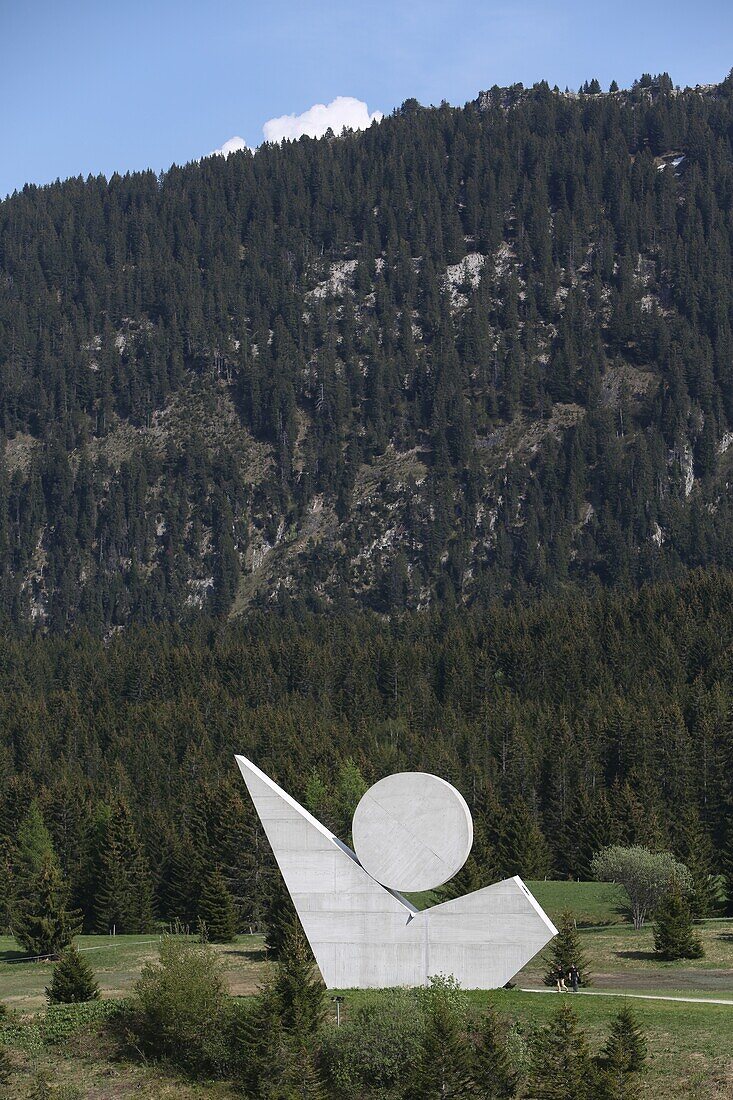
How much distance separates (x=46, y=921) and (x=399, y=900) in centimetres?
3028

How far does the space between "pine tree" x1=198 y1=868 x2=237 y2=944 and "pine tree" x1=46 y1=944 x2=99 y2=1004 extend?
22149 mm

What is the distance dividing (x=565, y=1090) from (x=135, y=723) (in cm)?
12621

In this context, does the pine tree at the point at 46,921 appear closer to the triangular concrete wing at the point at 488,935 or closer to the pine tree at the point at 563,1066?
the triangular concrete wing at the point at 488,935

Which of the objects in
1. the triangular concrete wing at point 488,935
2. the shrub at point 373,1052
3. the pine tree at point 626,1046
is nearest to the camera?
the pine tree at point 626,1046

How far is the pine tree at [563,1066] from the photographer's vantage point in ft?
159

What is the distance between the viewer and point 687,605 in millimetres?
195500

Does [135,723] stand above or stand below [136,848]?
above

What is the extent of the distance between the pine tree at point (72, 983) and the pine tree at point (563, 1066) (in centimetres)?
1992

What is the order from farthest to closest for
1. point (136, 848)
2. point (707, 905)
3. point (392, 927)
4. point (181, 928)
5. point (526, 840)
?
point (526, 840)
point (136, 848)
point (181, 928)
point (707, 905)
point (392, 927)

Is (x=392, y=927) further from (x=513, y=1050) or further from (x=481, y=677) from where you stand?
(x=481, y=677)

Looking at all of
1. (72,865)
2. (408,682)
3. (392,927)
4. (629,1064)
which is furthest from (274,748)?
(629,1064)

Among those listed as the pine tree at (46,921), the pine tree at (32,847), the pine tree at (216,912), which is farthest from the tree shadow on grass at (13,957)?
the pine tree at (32,847)

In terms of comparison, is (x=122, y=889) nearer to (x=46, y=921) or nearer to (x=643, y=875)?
(x=46, y=921)

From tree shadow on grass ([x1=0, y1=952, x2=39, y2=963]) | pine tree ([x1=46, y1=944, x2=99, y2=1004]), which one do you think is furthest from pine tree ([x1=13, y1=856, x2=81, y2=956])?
pine tree ([x1=46, y1=944, x2=99, y2=1004])
